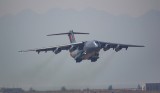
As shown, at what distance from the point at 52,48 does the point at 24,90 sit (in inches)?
947

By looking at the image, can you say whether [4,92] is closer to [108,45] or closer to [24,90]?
[24,90]

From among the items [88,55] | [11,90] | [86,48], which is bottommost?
[11,90]

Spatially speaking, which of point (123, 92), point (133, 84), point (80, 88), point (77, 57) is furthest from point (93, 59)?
point (133, 84)

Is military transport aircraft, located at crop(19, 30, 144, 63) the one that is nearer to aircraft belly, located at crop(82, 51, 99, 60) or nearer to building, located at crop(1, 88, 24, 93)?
aircraft belly, located at crop(82, 51, 99, 60)

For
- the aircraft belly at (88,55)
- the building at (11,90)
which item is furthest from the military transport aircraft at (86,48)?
the building at (11,90)

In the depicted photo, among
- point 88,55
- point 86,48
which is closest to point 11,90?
point 88,55

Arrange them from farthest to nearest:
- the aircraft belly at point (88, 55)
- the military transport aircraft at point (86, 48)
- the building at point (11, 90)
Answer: the building at point (11, 90)
the aircraft belly at point (88, 55)
the military transport aircraft at point (86, 48)

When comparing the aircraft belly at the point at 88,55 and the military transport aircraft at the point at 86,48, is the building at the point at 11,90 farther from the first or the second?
the aircraft belly at the point at 88,55

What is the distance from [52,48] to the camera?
8681 centimetres

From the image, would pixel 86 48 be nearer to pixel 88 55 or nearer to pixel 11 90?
pixel 88 55

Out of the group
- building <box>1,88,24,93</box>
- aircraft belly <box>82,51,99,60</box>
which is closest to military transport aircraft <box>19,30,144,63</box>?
aircraft belly <box>82,51,99,60</box>

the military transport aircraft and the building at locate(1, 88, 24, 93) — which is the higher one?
the military transport aircraft

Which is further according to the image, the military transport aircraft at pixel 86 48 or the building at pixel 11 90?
the building at pixel 11 90

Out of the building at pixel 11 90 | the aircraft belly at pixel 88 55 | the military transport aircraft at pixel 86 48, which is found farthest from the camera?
the building at pixel 11 90
